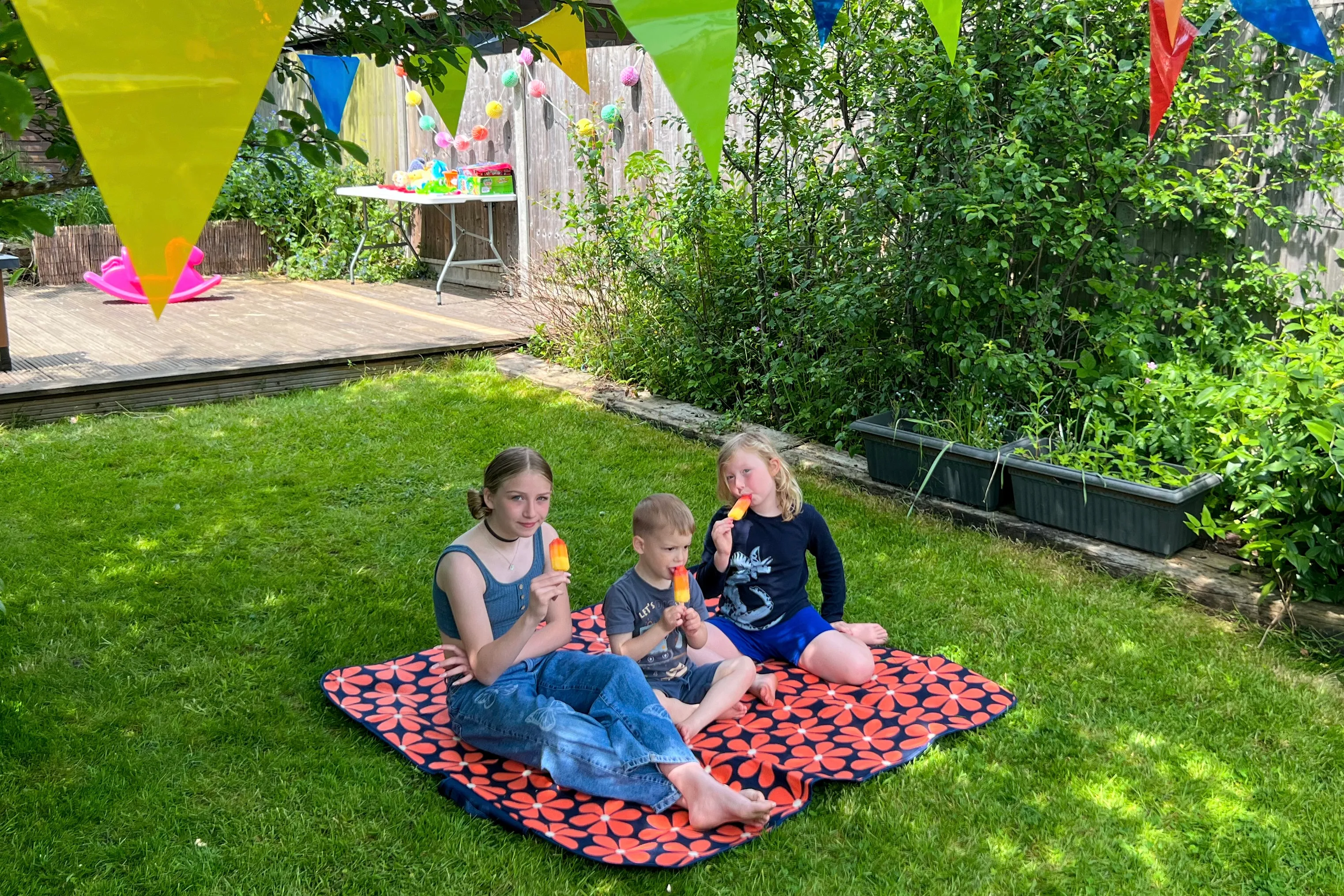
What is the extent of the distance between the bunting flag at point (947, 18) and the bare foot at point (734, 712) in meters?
1.94

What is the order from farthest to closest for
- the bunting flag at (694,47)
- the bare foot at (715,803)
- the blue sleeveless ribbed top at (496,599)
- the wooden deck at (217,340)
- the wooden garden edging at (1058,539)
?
the wooden deck at (217,340) < the wooden garden edging at (1058,539) < the blue sleeveless ribbed top at (496,599) < the bare foot at (715,803) < the bunting flag at (694,47)

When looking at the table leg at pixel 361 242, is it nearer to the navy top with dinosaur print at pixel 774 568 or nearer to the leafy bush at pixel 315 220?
the leafy bush at pixel 315 220

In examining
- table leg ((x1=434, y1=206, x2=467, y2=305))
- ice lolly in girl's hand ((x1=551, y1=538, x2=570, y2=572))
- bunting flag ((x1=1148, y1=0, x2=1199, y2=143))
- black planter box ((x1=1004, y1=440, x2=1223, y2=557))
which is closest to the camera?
ice lolly in girl's hand ((x1=551, y1=538, x2=570, y2=572))

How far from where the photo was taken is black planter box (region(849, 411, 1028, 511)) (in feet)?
15.5

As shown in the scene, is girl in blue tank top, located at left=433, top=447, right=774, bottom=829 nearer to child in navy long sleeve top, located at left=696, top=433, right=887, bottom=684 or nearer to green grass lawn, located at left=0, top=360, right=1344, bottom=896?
green grass lawn, located at left=0, top=360, right=1344, bottom=896

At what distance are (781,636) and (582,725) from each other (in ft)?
3.10

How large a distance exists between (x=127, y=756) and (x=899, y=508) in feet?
10.6

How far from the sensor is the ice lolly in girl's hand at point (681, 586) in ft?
10.0

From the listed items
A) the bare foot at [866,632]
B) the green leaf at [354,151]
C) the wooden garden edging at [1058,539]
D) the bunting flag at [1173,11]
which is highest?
the bunting flag at [1173,11]

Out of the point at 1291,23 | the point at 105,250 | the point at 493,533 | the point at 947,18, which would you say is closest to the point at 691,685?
the point at 493,533

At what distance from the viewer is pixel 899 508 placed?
499 centimetres

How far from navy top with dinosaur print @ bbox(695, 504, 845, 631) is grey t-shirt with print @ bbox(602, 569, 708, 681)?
363 millimetres

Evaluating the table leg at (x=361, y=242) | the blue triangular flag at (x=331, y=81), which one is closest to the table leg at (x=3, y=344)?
the blue triangular flag at (x=331, y=81)

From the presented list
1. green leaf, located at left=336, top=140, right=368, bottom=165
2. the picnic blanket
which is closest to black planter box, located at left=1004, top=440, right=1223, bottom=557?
→ the picnic blanket
